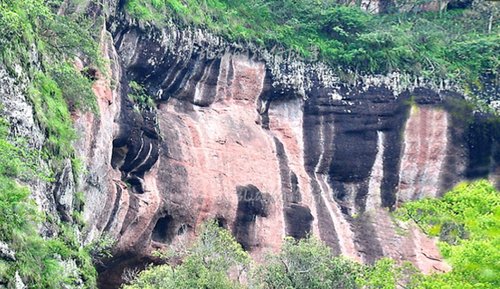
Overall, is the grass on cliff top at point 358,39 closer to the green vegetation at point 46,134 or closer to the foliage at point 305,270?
the green vegetation at point 46,134

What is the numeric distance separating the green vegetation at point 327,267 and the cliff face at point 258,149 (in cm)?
229

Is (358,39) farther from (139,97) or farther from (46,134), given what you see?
(46,134)

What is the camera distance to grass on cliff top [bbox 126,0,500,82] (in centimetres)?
2636

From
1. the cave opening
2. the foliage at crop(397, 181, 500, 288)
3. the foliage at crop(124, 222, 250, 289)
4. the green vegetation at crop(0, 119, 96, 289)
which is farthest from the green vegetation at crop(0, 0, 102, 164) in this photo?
the foliage at crop(397, 181, 500, 288)

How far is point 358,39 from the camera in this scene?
88.7 ft

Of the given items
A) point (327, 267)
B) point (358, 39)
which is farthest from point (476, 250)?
point (358, 39)

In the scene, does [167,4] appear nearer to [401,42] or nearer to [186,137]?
[186,137]

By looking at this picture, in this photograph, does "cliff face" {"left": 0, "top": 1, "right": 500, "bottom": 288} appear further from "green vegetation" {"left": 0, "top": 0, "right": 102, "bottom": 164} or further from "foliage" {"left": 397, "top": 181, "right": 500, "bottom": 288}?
"foliage" {"left": 397, "top": 181, "right": 500, "bottom": 288}

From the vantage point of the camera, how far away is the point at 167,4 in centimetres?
2284

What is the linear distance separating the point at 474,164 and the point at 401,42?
5512mm

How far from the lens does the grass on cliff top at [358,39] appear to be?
86.5 ft

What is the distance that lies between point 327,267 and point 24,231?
8.71 metres

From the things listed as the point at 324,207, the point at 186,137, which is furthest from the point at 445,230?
the point at 186,137

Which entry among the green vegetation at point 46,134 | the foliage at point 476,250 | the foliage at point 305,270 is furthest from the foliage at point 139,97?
the foliage at point 476,250
